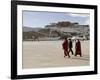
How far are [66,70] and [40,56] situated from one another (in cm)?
→ 30

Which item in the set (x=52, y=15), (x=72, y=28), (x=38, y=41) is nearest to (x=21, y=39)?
(x=38, y=41)

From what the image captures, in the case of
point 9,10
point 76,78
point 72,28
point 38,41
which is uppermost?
point 9,10

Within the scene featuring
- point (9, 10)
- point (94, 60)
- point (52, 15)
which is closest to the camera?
point (9, 10)

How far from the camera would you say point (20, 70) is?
191cm

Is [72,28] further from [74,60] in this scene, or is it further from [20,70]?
[20,70]

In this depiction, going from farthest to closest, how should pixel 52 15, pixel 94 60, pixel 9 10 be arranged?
pixel 94 60, pixel 52 15, pixel 9 10

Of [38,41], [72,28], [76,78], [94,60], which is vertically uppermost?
[72,28]

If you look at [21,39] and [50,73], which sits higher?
[21,39]

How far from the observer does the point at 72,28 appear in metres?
2.10

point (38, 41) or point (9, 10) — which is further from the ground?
point (9, 10)

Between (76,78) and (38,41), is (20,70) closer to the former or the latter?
(38,41)

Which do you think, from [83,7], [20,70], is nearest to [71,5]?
[83,7]

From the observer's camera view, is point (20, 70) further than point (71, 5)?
No

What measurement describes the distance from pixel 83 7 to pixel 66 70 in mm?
654
